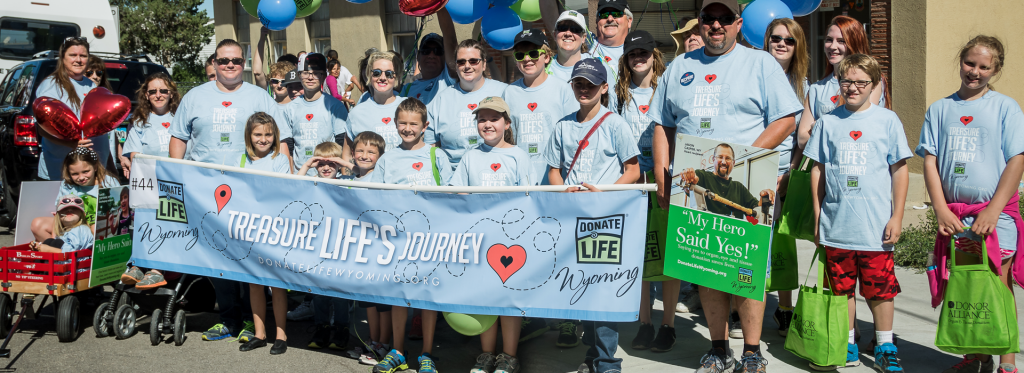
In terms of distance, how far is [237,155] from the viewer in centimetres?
601

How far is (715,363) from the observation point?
→ 4660mm

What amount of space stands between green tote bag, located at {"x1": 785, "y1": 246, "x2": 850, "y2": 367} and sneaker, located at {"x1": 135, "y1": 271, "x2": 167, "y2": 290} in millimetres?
4128

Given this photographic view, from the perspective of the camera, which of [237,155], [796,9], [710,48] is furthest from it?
[796,9]

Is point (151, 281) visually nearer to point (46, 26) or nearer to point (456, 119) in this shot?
point (456, 119)

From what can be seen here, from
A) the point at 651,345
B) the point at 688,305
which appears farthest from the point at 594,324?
the point at 688,305

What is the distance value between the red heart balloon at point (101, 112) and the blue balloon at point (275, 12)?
1.35 metres

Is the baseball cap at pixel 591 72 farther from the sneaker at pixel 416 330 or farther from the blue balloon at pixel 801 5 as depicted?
the blue balloon at pixel 801 5

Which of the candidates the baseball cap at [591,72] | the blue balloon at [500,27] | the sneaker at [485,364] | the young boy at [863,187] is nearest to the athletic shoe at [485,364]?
the sneaker at [485,364]

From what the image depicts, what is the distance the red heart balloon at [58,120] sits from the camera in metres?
6.73

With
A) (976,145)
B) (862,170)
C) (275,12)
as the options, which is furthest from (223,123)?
(976,145)

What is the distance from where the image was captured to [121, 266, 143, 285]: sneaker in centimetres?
567

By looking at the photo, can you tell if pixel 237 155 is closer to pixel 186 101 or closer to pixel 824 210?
pixel 186 101

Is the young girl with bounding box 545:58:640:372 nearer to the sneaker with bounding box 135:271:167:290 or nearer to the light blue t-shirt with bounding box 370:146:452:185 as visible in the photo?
the light blue t-shirt with bounding box 370:146:452:185

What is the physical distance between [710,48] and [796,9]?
257cm
